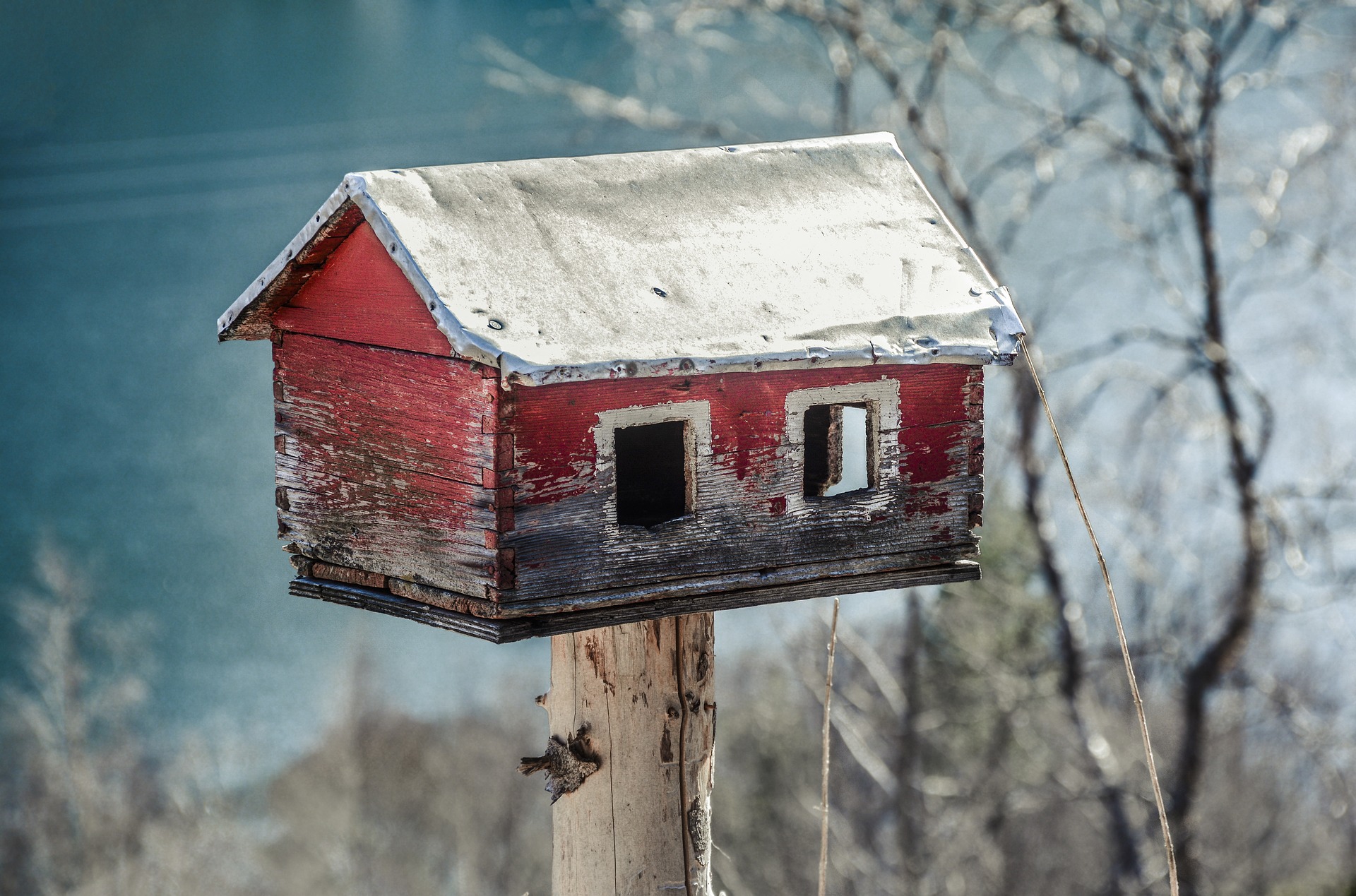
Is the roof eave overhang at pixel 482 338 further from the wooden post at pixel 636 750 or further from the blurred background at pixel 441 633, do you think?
the blurred background at pixel 441 633

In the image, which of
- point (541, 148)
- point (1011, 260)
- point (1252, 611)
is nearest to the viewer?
point (1252, 611)

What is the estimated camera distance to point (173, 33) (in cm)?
1352

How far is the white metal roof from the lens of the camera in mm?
2082

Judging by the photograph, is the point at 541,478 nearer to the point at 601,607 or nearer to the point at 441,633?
the point at 601,607

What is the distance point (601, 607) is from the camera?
224 cm

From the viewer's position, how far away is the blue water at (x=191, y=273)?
39.8 feet

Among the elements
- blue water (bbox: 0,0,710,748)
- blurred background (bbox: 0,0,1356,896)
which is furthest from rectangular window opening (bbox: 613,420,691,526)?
blue water (bbox: 0,0,710,748)

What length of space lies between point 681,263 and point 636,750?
1.01 metres

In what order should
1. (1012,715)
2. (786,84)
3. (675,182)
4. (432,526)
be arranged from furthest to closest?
(786,84) → (1012,715) → (675,182) → (432,526)

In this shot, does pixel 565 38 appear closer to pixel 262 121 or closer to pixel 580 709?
pixel 262 121

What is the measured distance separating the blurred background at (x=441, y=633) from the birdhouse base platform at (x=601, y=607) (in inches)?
216

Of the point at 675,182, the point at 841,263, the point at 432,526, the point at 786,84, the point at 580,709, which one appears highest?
the point at 786,84

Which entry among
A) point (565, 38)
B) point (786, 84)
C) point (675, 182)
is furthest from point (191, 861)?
point (675, 182)

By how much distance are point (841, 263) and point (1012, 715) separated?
26.5 ft
